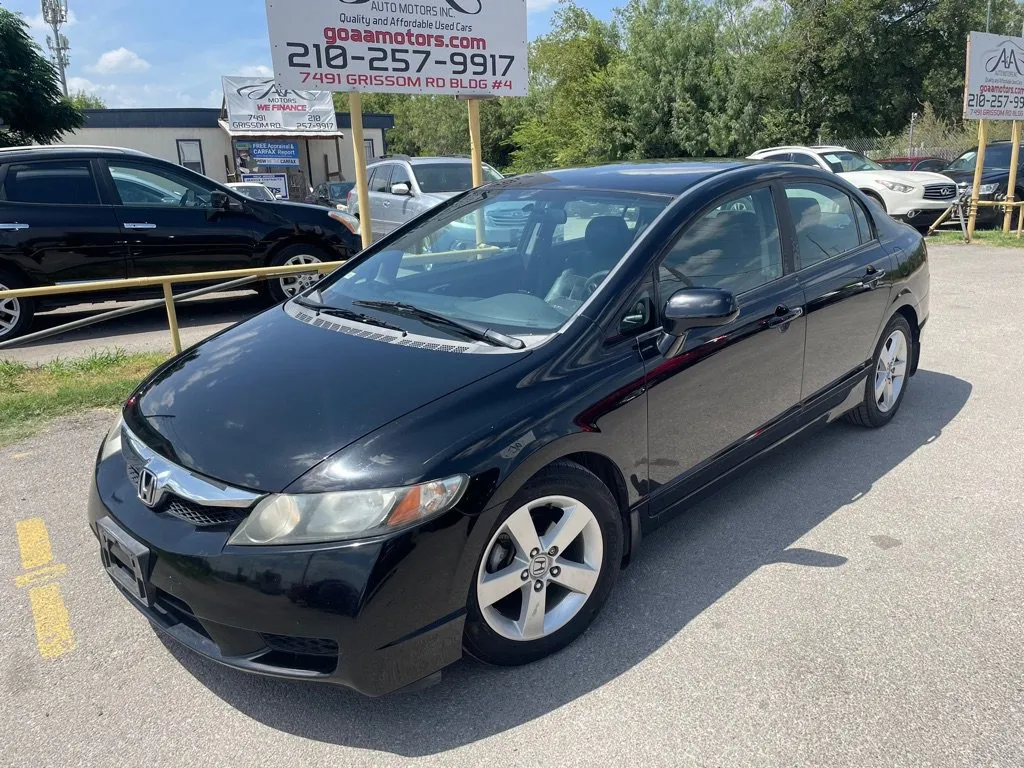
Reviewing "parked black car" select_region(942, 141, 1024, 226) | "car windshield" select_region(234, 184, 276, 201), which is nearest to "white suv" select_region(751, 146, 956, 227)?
"parked black car" select_region(942, 141, 1024, 226)

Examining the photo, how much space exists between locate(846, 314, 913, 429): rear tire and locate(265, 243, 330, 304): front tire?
229 inches

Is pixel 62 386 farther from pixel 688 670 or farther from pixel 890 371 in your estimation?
pixel 890 371

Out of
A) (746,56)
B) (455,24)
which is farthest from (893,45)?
(455,24)

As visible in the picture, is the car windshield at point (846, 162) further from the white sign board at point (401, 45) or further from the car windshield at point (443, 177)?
the white sign board at point (401, 45)

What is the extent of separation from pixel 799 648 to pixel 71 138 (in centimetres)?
3599

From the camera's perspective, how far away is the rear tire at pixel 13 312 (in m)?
7.37

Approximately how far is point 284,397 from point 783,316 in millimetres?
2254

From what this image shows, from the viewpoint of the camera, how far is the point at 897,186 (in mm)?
14258

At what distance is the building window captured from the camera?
110ft

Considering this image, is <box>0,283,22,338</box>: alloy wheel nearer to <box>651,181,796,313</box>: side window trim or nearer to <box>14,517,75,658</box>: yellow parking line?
<box>14,517,75,658</box>: yellow parking line

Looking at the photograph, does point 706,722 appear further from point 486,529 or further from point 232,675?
point 232,675

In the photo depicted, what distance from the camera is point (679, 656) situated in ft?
8.96

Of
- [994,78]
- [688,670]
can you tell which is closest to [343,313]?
[688,670]

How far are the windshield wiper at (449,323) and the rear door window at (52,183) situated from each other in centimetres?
565
